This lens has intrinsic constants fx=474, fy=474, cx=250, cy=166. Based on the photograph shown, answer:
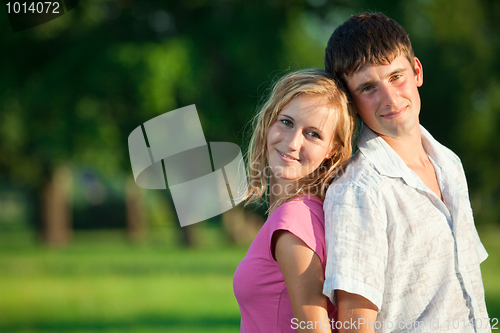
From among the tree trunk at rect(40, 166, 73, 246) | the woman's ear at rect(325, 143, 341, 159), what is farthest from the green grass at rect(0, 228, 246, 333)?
the tree trunk at rect(40, 166, 73, 246)

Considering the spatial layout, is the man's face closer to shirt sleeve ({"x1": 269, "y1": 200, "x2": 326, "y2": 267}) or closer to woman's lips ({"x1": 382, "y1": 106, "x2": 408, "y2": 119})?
woman's lips ({"x1": 382, "y1": 106, "x2": 408, "y2": 119})

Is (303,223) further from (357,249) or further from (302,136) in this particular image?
(302,136)

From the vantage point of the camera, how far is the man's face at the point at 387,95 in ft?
7.23

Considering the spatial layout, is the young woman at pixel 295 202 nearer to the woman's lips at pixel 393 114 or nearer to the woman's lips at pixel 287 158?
the woman's lips at pixel 287 158

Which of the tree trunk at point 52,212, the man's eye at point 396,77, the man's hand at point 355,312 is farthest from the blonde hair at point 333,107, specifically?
the tree trunk at point 52,212

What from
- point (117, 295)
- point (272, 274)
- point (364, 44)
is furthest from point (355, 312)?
point (117, 295)

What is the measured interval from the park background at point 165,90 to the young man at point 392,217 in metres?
6.43

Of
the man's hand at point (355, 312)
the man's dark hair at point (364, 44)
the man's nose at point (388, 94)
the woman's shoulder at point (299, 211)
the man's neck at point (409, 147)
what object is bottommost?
the man's hand at point (355, 312)

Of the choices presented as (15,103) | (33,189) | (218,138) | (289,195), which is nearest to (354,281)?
(289,195)

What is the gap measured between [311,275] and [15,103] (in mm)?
15382

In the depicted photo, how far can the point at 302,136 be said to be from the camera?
2.27m

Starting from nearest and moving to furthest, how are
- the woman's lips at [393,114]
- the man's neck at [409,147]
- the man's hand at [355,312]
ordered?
the man's hand at [355,312] → the woman's lips at [393,114] → the man's neck at [409,147]

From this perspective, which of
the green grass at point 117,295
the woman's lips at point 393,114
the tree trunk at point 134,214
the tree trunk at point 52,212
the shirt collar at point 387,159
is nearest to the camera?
the shirt collar at point 387,159

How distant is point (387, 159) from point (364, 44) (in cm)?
55
